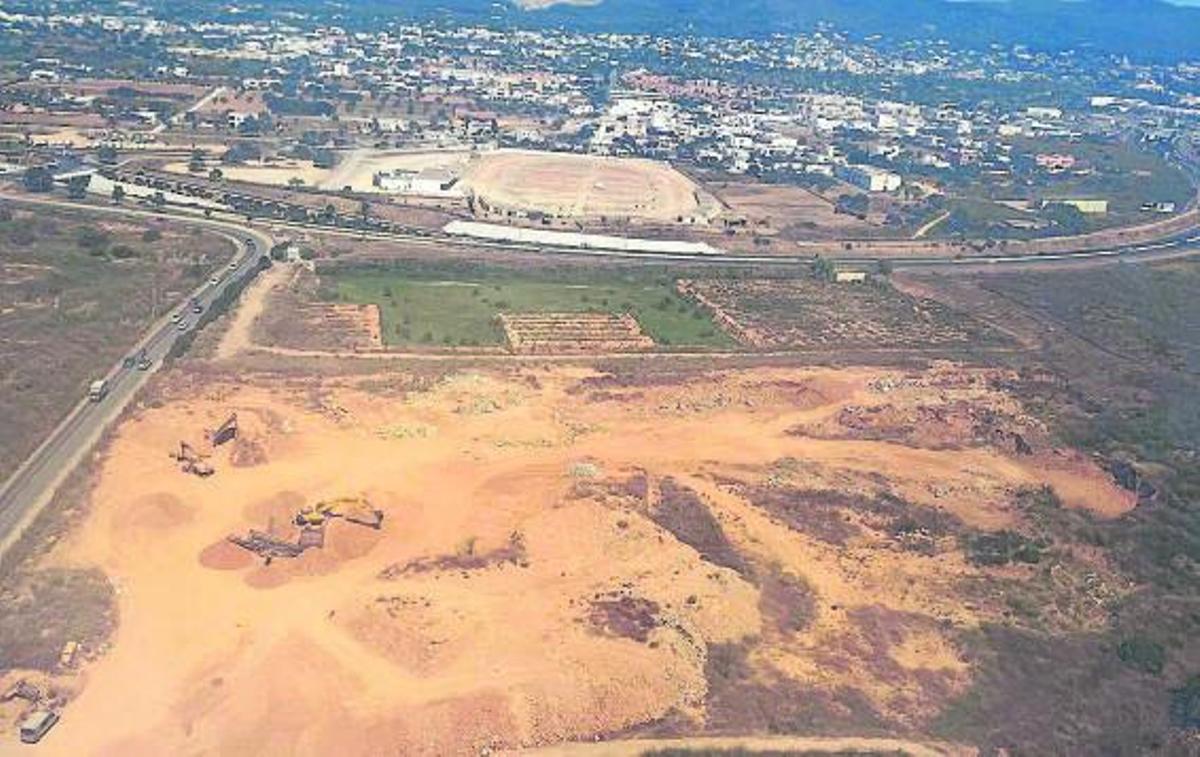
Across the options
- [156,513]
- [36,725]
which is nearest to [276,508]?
[156,513]

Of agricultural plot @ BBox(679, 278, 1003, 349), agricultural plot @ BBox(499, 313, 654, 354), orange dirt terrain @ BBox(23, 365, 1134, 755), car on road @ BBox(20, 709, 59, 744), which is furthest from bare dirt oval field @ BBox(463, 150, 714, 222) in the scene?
car on road @ BBox(20, 709, 59, 744)

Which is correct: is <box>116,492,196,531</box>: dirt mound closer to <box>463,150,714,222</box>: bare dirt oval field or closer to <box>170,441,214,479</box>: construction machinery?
<box>170,441,214,479</box>: construction machinery

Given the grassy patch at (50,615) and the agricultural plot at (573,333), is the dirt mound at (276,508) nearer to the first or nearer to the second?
the grassy patch at (50,615)

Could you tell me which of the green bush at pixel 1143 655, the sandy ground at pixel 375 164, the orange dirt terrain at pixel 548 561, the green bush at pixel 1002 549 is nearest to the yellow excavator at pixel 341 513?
the orange dirt terrain at pixel 548 561

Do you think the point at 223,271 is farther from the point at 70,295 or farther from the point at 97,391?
the point at 97,391

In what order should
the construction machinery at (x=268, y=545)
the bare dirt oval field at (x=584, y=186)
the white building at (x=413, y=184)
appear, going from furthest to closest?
the white building at (x=413, y=184) → the bare dirt oval field at (x=584, y=186) → the construction machinery at (x=268, y=545)

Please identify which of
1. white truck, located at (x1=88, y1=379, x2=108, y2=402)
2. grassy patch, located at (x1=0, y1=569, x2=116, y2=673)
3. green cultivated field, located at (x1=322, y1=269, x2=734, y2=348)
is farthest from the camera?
green cultivated field, located at (x1=322, y1=269, x2=734, y2=348)
